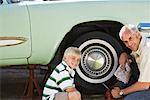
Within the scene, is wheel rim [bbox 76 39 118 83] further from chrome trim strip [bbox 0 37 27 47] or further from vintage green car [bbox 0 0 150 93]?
chrome trim strip [bbox 0 37 27 47]

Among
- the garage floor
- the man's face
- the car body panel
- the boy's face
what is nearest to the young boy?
the boy's face

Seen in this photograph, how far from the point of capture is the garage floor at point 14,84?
5.91 m

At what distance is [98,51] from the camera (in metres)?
5.79

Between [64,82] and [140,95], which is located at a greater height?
[64,82]

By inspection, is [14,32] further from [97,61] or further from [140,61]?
[140,61]

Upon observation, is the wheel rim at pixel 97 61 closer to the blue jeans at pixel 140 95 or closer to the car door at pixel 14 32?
the car door at pixel 14 32

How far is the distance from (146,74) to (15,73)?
4535mm

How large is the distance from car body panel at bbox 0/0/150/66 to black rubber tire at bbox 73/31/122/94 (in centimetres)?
29

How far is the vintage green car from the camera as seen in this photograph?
219 inches

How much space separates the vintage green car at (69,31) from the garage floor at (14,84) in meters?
0.49

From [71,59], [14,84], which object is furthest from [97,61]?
[14,84]

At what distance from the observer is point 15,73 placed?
26.2 feet

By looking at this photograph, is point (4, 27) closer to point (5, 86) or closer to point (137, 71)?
point (5, 86)

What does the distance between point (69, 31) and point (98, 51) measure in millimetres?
497
